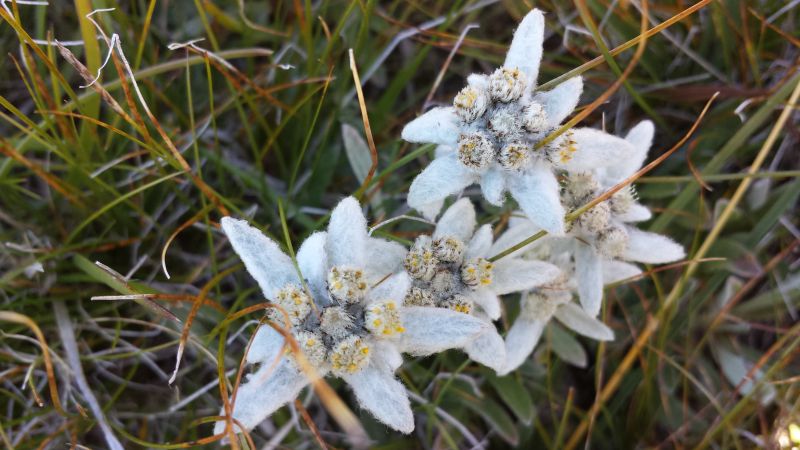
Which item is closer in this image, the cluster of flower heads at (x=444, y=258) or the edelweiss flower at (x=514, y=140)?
the cluster of flower heads at (x=444, y=258)

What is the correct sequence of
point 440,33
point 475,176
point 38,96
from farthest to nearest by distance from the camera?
point 440,33 < point 38,96 < point 475,176

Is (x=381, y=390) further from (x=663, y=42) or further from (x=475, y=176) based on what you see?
(x=663, y=42)

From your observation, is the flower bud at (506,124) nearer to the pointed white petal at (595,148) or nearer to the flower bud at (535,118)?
the flower bud at (535,118)

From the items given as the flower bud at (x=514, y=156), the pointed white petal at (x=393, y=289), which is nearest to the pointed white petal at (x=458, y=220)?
the flower bud at (x=514, y=156)

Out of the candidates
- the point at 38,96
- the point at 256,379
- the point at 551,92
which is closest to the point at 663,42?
the point at 551,92

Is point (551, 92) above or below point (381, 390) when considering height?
above

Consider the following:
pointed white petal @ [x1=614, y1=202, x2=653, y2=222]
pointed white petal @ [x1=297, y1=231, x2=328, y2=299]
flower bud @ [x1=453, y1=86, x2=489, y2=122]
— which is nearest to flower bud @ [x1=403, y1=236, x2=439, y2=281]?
pointed white petal @ [x1=297, y1=231, x2=328, y2=299]

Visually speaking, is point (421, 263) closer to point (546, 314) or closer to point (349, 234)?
point (349, 234)

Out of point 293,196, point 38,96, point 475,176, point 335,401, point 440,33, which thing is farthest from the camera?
point 293,196
